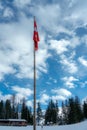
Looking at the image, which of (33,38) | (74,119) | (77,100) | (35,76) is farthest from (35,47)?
(77,100)

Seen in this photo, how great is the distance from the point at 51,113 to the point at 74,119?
48.3 feet

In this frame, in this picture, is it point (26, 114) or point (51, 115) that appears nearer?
point (26, 114)

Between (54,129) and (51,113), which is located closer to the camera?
(54,129)

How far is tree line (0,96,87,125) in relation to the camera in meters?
114

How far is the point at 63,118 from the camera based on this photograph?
12912 cm

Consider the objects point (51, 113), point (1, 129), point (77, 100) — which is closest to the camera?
point (1, 129)

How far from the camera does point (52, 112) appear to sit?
410 feet

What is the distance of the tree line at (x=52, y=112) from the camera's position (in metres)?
114

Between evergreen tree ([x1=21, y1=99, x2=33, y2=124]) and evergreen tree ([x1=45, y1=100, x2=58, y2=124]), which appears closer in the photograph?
evergreen tree ([x1=21, y1=99, x2=33, y2=124])

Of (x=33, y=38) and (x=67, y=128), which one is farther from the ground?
(x=33, y=38)

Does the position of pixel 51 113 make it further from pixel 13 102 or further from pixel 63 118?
pixel 13 102

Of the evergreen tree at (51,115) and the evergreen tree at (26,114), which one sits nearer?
the evergreen tree at (26,114)

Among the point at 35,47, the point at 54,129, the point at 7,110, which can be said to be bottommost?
the point at 54,129

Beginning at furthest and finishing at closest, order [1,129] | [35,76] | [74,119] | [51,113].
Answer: [51,113]
[74,119]
[1,129]
[35,76]
